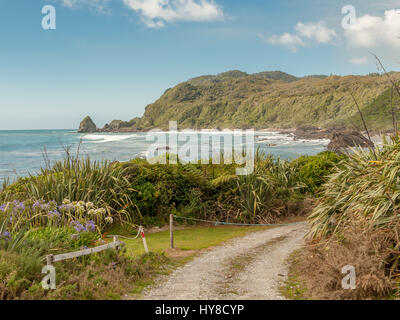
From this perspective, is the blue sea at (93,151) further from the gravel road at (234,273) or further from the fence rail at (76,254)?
the fence rail at (76,254)

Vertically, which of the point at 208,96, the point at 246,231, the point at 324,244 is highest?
the point at 208,96

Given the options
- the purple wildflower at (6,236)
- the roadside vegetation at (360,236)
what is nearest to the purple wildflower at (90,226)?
the purple wildflower at (6,236)

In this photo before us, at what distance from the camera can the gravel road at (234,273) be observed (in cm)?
549

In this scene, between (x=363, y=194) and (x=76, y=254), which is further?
(x=363, y=194)

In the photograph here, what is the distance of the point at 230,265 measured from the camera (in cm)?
724

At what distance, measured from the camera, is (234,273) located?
668cm

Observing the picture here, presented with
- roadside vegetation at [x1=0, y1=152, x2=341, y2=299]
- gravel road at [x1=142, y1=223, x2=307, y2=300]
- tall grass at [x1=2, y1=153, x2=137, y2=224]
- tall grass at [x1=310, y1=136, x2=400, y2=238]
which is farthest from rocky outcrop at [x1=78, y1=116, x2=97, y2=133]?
tall grass at [x1=310, y1=136, x2=400, y2=238]

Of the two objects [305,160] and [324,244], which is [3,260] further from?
[305,160]

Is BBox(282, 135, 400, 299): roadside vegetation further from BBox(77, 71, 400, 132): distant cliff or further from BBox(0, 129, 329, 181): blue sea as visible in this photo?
BBox(77, 71, 400, 132): distant cliff

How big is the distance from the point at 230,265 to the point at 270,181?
5589mm

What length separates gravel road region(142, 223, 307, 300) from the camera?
549 cm

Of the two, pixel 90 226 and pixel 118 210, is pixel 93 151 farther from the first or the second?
pixel 90 226

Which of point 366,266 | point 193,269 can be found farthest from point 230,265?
point 366,266

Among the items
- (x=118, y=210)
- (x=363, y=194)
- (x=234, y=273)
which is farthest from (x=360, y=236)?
(x=118, y=210)
